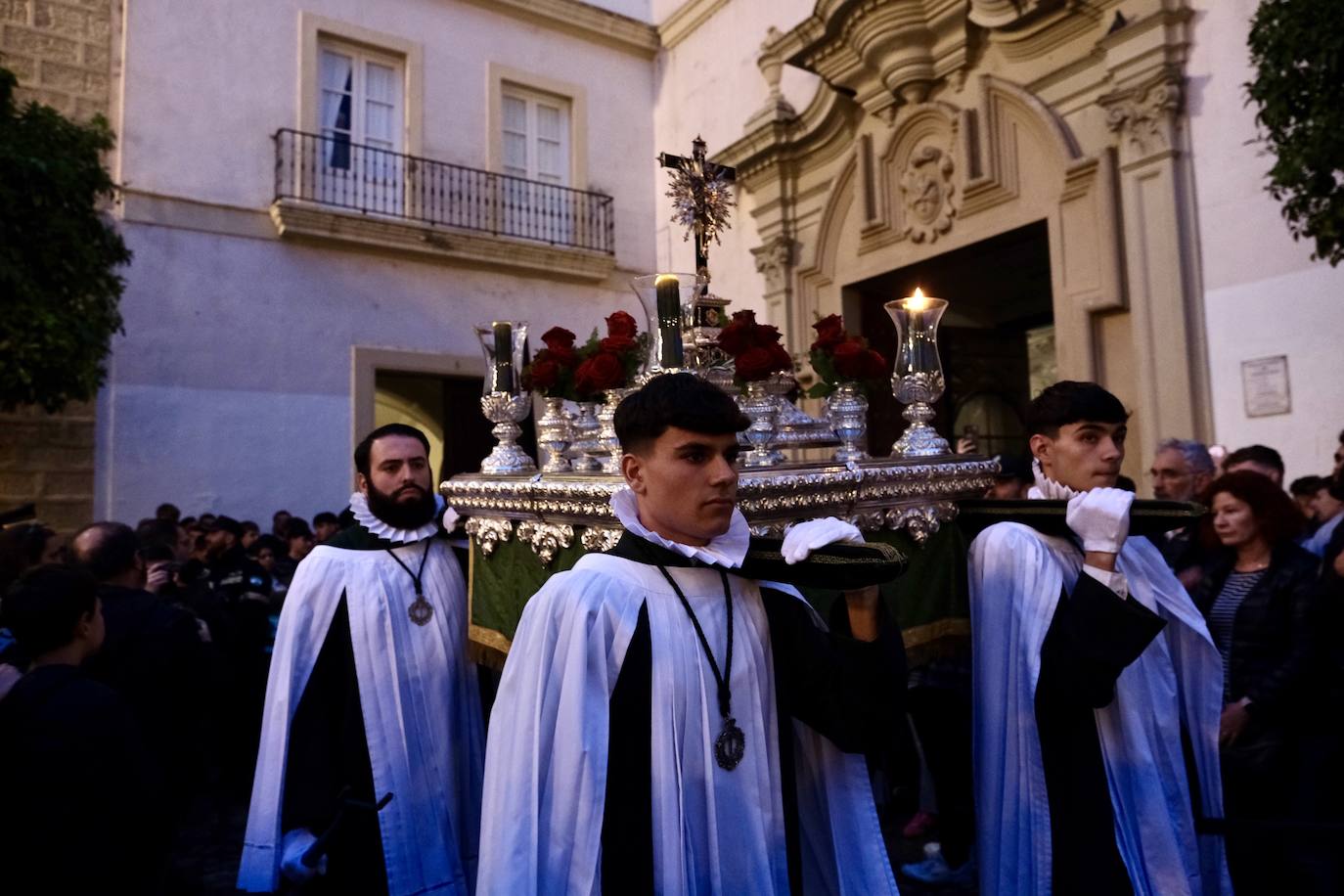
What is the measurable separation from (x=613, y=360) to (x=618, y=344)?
0.08 meters

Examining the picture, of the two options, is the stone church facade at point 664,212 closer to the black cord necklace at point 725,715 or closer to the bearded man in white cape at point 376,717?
the bearded man in white cape at point 376,717

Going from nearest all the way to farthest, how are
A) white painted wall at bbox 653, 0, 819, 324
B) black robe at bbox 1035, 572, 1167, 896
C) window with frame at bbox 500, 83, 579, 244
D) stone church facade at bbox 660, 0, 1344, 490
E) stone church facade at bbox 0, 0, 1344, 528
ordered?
black robe at bbox 1035, 572, 1167, 896
stone church facade at bbox 660, 0, 1344, 490
stone church facade at bbox 0, 0, 1344, 528
white painted wall at bbox 653, 0, 819, 324
window with frame at bbox 500, 83, 579, 244

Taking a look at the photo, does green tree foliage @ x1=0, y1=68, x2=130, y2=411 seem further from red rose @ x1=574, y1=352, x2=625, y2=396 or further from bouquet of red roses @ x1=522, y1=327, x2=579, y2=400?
red rose @ x1=574, y1=352, x2=625, y2=396

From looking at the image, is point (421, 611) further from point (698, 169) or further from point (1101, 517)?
point (1101, 517)

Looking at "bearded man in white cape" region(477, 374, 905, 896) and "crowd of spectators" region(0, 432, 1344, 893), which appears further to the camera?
"crowd of spectators" region(0, 432, 1344, 893)

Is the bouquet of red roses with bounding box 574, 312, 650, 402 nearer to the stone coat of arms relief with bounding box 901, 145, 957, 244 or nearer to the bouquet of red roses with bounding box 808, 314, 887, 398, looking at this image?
A: the bouquet of red roses with bounding box 808, 314, 887, 398

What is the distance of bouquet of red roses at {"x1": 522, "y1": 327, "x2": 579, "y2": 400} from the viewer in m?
3.10

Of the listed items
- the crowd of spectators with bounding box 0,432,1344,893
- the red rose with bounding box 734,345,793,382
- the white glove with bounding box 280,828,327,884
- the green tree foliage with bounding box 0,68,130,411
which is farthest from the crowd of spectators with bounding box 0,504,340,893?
the green tree foliage with bounding box 0,68,130,411

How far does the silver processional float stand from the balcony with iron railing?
25.3 ft

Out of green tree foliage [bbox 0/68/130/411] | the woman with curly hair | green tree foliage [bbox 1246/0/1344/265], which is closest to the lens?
the woman with curly hair

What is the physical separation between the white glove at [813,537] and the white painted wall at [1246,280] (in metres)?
4.88

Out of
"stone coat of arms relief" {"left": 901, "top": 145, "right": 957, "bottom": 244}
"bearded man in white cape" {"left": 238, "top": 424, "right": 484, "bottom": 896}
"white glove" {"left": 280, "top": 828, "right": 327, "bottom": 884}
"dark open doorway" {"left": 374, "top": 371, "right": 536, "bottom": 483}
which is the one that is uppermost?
"stone coat of arms relief" {"left": 901, "top": 145, "right": 957, "bottom": 244}

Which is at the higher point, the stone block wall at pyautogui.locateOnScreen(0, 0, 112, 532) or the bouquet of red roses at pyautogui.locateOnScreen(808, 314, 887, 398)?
the stone block wall at pyautogui.locateOnScreen(0, 0, 112, 532)

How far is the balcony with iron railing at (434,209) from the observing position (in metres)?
10.2
